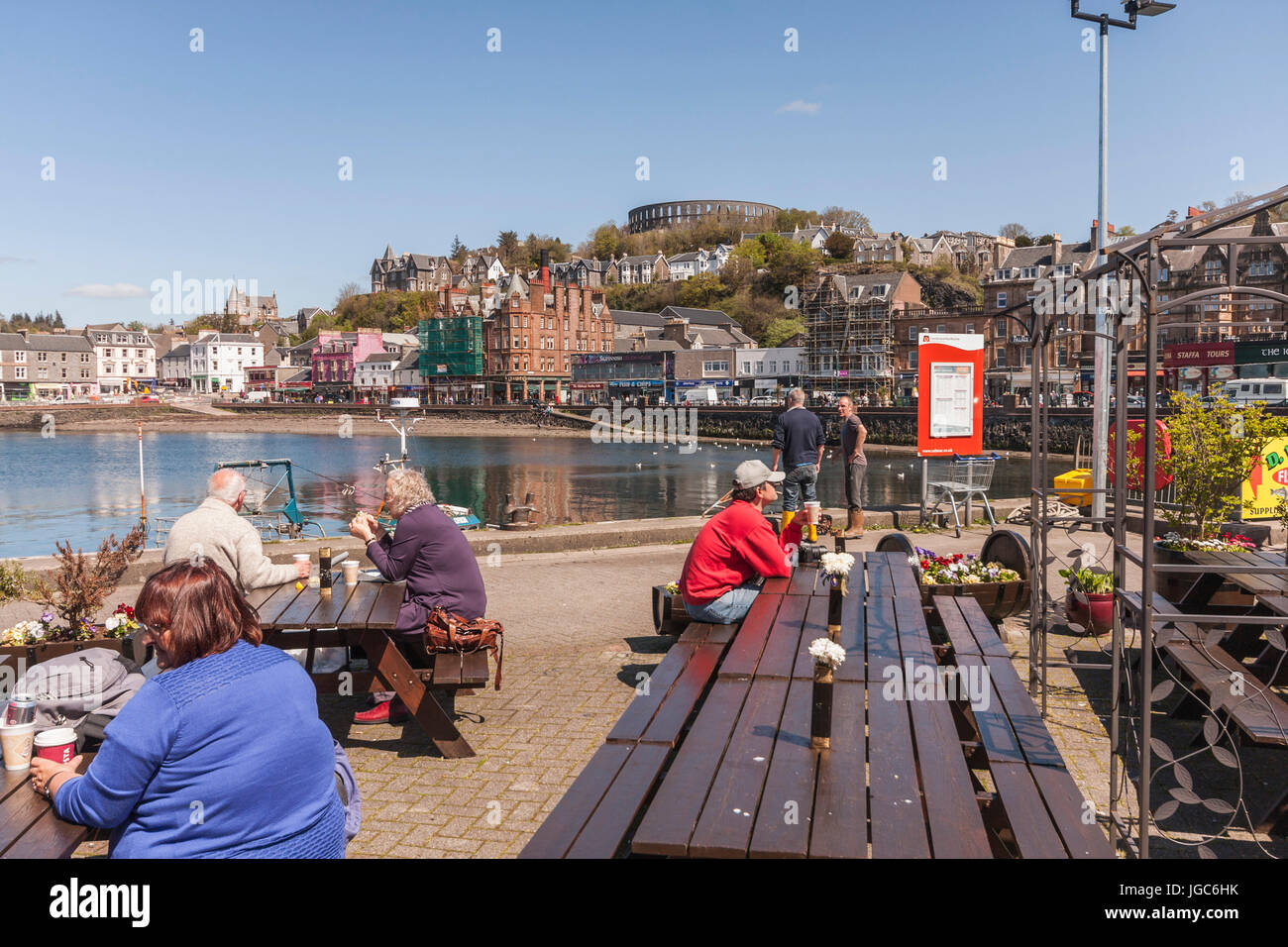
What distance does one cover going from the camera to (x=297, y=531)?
20062 millimetres

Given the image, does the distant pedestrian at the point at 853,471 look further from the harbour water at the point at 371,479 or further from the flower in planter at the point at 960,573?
the harbour water at the point at 371,479

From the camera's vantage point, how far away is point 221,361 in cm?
15875

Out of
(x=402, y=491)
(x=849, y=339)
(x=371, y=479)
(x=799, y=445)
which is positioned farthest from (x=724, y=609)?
(x=849, y=339)

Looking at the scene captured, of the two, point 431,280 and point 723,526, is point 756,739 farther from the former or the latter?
point 431,280

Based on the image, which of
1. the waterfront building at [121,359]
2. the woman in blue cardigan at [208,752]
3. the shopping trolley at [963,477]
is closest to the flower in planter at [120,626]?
the woman in blue cardigan at [208,752]

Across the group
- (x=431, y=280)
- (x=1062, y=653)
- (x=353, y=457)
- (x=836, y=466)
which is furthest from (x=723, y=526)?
(x=431, y=280)

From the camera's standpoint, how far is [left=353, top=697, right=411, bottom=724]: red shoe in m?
6.18

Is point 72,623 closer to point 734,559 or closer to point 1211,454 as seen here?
point 734,559

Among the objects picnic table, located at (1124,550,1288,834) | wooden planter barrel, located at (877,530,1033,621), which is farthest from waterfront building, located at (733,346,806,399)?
picnic table, located at (1124,550,1288,834)

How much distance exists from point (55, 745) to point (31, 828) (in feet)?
1.23

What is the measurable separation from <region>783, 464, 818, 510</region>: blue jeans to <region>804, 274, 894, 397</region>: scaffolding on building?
8131 centimetres

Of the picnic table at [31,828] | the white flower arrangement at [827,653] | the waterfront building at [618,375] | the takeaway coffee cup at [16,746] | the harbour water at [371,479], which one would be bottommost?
the harbour water at [371,479]

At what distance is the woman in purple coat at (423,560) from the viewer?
581cm
